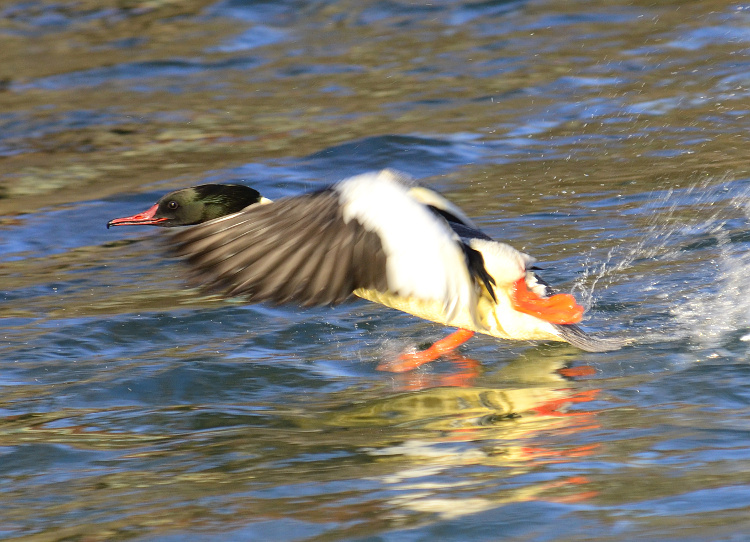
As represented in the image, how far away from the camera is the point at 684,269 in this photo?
6348mm

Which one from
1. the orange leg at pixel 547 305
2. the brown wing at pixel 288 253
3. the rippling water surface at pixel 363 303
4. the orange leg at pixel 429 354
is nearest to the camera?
the rippling water surface at pixel 363 303

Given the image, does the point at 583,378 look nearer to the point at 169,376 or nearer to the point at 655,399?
the point at 655,399

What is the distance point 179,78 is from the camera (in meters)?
11.8

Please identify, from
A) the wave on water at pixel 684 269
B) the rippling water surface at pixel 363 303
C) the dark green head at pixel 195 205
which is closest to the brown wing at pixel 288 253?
the rippling water surface at pixel 363 303

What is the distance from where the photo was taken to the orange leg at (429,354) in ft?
17.3

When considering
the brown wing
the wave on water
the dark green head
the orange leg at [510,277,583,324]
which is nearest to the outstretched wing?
the brown wing

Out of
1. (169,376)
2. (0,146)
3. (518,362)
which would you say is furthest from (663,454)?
(0,146)

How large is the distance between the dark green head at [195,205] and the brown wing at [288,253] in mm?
1336

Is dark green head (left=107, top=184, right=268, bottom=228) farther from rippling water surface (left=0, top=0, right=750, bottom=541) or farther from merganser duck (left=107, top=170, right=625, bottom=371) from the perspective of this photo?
merganser duck (left=107, top=170, right=625, bottom=371)

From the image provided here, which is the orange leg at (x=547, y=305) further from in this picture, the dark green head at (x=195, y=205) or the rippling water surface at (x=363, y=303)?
the dark green head at (x=195, y=205)

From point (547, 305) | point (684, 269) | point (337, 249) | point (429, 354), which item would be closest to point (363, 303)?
point (429, 354)

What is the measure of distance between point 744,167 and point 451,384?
4.08 metres

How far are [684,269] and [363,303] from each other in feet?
5.88

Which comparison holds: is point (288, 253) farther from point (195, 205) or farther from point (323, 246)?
point (195, 205)
